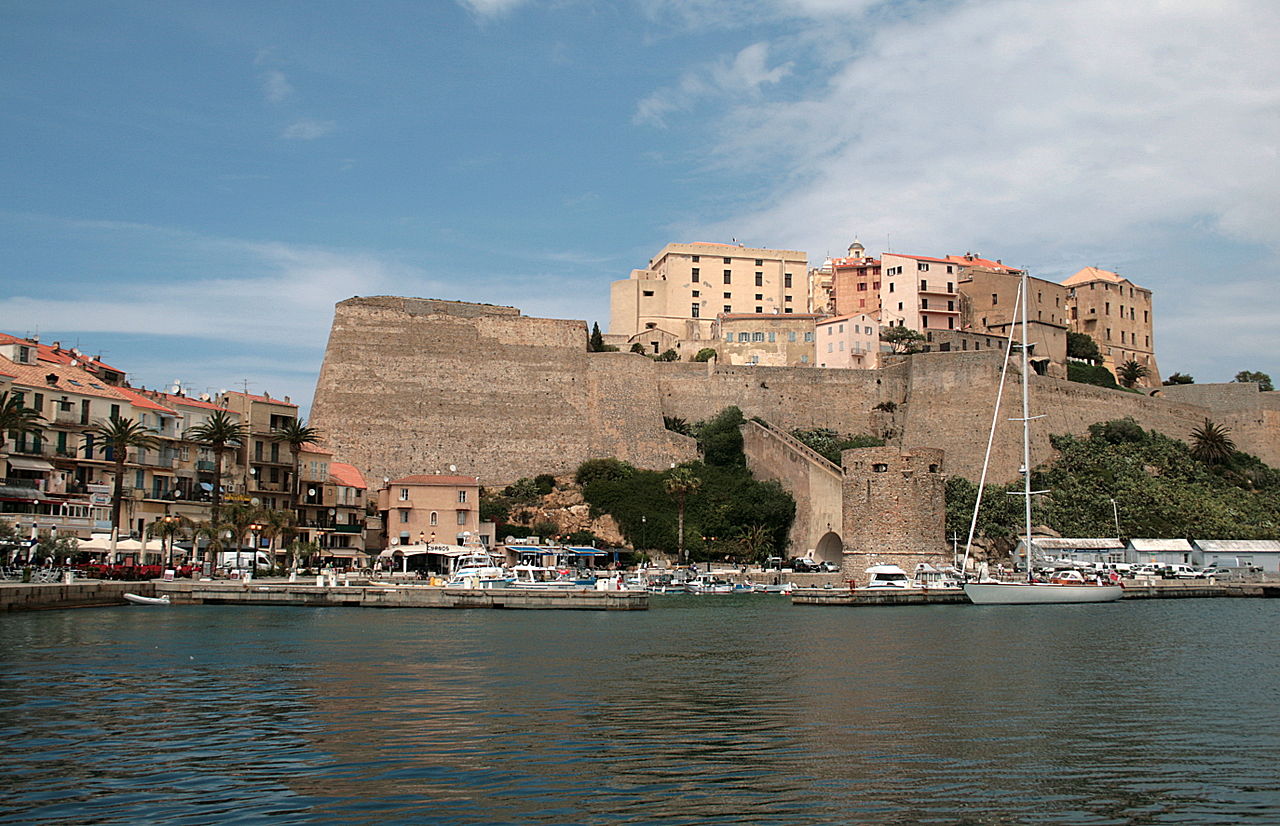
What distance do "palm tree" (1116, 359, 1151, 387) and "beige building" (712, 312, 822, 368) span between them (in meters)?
18.1

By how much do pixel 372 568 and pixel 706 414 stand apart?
16389mm

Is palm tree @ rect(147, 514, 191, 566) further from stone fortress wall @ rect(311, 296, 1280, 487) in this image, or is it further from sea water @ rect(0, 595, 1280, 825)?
sea water @ rect(0, 595, 1280, 825)

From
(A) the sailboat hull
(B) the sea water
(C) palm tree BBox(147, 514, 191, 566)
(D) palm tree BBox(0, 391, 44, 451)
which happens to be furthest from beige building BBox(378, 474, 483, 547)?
(B) the sea water

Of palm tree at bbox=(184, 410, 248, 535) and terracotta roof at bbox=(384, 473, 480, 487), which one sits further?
terracotta roof at bbox=(384, 473, 480, 487)

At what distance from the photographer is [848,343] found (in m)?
55.8

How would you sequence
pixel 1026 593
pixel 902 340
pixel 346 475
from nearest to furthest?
pixel 1026 593
pixel 346 475
pixel 902 340

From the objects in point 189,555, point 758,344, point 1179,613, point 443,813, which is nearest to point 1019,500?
point 1179,613

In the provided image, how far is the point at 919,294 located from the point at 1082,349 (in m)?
9.66

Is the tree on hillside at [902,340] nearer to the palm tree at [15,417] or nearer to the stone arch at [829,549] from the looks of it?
the stone arch at [829,549]

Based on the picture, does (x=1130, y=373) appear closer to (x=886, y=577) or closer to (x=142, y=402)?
(x=886, y=577)

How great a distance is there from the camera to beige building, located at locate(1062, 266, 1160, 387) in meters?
66.4

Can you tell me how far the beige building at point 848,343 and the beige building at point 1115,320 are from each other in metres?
16.4

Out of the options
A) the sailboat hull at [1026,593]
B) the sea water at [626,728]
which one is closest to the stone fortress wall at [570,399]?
the sailboat hull at [1026,593]

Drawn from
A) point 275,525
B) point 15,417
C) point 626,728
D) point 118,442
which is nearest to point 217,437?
point 275,525
